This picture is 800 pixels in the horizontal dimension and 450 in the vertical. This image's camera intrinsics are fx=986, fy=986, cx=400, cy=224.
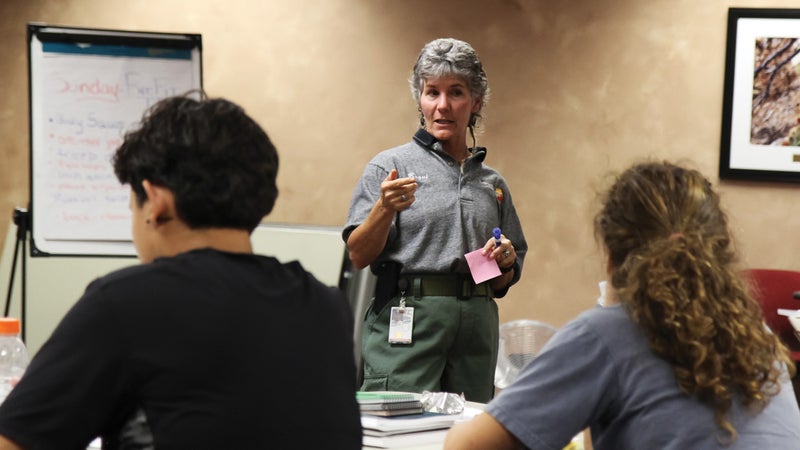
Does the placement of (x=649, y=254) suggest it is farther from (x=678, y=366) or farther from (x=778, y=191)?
(x=778, y=191)

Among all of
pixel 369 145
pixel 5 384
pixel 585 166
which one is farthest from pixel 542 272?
pixel 5 384

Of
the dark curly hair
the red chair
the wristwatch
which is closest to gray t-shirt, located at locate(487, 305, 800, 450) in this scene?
the dark curly hair

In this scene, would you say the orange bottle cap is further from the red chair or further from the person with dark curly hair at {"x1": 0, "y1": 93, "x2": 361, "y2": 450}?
the red chair

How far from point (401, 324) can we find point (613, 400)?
4.81ft

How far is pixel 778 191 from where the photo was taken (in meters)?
4.87

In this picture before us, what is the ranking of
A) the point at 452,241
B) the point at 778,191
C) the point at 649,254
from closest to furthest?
the point at 649,254 → the point at 452,241 → the point at 778,191

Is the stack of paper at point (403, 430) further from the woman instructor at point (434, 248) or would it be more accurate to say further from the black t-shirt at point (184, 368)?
the woman instructor at point (434, 248)

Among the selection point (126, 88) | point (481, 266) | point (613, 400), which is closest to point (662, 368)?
point (613, 400)

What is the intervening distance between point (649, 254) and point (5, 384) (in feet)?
4.70

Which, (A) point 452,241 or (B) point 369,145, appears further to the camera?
(B) point 369,145

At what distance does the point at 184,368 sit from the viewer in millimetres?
1227

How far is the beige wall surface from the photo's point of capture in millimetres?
4926

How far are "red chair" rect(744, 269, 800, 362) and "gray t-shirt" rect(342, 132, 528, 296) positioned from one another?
2.02m

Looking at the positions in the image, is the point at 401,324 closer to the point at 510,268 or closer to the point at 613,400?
the point at 510,268
